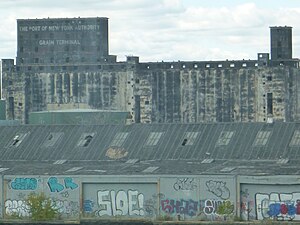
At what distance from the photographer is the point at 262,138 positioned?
7569 cm

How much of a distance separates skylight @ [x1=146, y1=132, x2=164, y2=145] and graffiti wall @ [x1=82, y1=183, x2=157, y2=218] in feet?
24.9

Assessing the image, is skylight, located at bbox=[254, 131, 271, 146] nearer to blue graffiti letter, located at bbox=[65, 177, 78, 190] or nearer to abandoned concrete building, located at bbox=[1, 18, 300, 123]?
blue graffiti letter, located at bbox=[65, 177, 78, 190]

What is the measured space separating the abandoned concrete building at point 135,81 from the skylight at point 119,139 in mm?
40650

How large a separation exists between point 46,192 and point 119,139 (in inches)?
312

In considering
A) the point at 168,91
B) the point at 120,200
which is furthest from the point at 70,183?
the point at 168,91

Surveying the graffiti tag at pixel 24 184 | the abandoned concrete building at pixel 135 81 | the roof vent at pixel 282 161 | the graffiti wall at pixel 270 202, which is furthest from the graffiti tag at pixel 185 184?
the abandoned concrete building at pixel 135 81

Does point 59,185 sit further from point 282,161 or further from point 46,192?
point 282,161

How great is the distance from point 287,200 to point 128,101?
62.9m

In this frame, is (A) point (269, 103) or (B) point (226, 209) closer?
(B) point (226, 209)

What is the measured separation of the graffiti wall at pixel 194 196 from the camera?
224 ft

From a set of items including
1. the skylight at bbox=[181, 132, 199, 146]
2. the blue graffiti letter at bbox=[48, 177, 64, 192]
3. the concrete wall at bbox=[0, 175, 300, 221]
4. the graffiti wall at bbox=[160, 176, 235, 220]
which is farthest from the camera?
the skylight at bbox=[181, 132, 199, 146]

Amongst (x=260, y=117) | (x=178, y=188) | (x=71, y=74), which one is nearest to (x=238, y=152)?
(x=178, y=188)

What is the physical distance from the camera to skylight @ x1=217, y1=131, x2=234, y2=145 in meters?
76.1

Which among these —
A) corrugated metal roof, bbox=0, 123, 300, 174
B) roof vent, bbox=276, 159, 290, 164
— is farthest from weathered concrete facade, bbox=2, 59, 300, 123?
roof vent, bbox=276, 159, 290, 164
